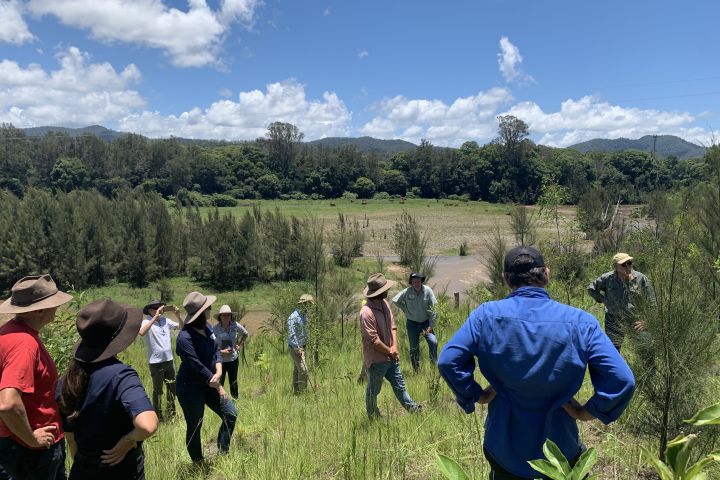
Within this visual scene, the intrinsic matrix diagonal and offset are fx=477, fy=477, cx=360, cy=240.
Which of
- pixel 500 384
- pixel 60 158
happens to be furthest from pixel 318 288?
pixel 60 158

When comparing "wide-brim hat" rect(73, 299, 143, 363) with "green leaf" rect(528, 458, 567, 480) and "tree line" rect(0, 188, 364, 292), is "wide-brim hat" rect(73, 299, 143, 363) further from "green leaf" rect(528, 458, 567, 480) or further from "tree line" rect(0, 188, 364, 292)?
"tree line" rect(0, 188, 364, 292)

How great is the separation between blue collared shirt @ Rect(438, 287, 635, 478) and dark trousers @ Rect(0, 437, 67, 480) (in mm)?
2389

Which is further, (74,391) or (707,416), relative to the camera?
(74,391)

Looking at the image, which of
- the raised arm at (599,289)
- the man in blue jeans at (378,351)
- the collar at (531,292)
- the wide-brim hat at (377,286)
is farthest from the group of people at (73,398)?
the raised arm at (599,289)

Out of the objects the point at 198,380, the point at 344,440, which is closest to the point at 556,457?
the point at 344,440

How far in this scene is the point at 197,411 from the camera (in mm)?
3973

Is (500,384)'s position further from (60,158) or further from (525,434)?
(60,158)

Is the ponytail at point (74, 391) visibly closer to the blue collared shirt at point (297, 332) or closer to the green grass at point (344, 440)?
the green grass at point (344, 440)

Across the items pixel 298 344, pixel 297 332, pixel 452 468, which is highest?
pixel 452 468

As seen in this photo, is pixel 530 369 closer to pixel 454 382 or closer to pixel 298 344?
pixel 454 382

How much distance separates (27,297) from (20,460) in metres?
0.93

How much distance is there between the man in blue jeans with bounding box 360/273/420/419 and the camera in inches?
Answer: 183

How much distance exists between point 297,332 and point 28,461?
3595 millimetres

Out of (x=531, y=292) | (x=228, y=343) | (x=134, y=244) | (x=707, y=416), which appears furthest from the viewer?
(x=134, y=244)
